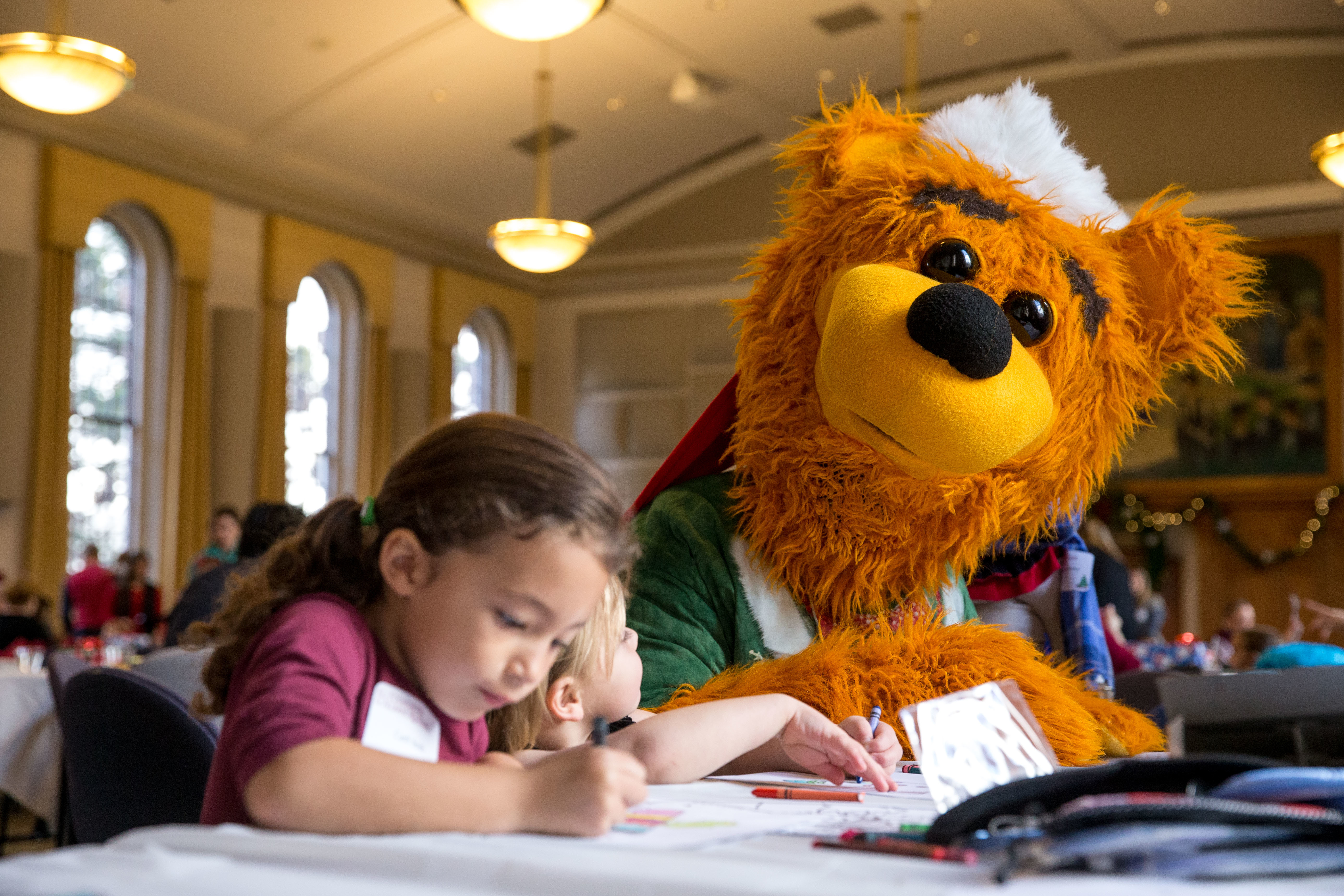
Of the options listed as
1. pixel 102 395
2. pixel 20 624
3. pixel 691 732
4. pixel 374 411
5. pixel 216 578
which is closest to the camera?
pixel 691 732

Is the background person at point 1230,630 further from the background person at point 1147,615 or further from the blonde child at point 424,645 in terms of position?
the blonde child at point 424,645

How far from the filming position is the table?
0.70m

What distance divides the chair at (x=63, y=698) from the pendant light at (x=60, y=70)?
3579 mm

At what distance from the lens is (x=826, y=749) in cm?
130

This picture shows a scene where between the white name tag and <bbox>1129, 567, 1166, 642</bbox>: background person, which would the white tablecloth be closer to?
the white name tag

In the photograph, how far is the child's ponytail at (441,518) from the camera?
104 cm

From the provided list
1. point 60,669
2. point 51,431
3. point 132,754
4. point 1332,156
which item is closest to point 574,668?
point 132,754

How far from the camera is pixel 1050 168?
2016 millimetres

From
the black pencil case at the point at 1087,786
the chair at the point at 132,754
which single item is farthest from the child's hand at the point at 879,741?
the chair at the point at 132,754

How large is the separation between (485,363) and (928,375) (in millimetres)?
12388

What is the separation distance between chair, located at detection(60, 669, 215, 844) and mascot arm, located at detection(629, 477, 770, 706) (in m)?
0.80

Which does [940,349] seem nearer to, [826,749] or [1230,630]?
[826,749]

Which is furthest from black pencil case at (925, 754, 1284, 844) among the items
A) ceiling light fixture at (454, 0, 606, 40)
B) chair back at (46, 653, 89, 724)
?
ceiling light fixture at (454, 0, 606, 40)

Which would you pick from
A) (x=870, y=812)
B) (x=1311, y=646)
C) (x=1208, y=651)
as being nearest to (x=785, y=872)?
(x=870, y=812)
